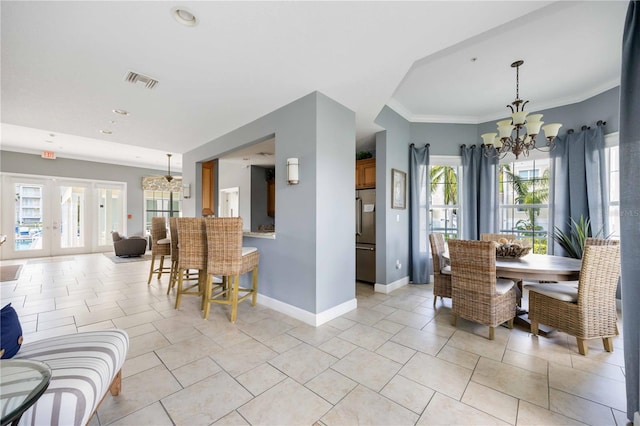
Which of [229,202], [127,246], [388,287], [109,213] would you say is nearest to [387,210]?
[388,287]

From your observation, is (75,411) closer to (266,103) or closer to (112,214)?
(266,103)

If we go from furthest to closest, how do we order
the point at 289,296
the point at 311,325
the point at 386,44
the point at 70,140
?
the point at 70,140 → the point at 289,296 → the point at 311,325 → the point at 386,44

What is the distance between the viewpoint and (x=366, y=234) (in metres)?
4.34

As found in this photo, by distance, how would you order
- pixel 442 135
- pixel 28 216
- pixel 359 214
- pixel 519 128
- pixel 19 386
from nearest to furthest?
pixel 19 386
pixel 519 128
pixel 359 214
pixel 442 135
pixel 28 216

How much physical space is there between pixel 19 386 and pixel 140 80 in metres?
2.78

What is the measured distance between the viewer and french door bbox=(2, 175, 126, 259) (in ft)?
Answer: 22.1

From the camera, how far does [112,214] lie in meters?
8.41

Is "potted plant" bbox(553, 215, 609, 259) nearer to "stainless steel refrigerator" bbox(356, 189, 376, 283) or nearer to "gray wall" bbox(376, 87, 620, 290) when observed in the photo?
"gray wall" bbox(376, 87, 620, 290)

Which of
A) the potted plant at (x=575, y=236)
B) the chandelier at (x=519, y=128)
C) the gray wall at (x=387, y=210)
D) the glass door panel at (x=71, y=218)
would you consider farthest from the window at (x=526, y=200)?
the glass door panel at (x=71, y=218)

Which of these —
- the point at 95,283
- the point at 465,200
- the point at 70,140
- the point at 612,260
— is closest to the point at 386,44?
the point at 612,260

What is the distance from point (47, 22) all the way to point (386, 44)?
8.39 feet

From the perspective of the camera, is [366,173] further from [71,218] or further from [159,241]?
[71,218]

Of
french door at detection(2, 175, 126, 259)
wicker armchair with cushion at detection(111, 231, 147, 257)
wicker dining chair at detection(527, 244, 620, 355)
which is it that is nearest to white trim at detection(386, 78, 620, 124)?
wicker dining chair at detection(527, 244, 620, 355)

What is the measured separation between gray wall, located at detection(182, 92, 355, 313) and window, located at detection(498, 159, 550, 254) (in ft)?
10.3
